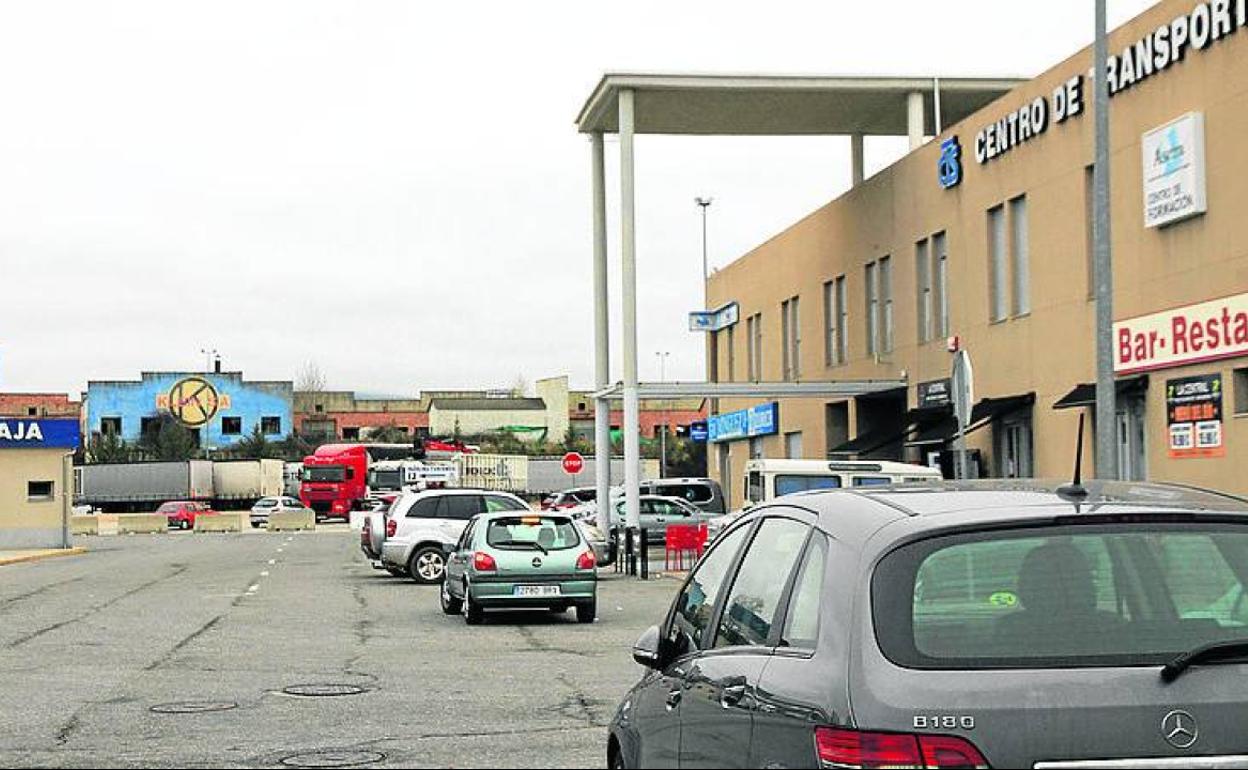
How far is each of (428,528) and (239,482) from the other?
62.6m

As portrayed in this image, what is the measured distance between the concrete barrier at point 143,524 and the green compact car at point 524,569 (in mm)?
57072

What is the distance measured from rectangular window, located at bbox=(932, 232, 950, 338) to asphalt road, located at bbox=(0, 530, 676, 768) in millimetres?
11275

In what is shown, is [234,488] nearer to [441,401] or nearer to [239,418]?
[239,418]

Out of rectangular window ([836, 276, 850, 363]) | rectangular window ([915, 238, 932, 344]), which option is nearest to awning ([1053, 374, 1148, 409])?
rectangular window ([915, 238, 932, 344])

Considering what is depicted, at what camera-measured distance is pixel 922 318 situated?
40.0 metres

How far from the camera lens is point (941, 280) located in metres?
38.8

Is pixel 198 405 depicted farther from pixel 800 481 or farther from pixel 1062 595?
pixel 1062 595

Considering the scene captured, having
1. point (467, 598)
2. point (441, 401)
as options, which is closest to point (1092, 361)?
point (467, 598)

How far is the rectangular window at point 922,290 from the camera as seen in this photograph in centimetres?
3972

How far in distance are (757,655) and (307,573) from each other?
103 feet

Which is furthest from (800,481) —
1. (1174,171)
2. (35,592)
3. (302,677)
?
(302,677)

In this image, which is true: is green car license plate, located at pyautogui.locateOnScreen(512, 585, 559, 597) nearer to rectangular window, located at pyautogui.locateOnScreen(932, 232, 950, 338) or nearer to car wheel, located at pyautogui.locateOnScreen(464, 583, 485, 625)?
car wheel, located at pyautogui.locateOnScreen(464, 583, 485, 625)

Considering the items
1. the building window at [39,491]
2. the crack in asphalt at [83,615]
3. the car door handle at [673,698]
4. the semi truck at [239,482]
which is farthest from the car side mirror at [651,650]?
the semi truck at [239,482]

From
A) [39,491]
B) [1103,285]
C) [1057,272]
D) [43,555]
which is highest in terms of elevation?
[1057,272]
